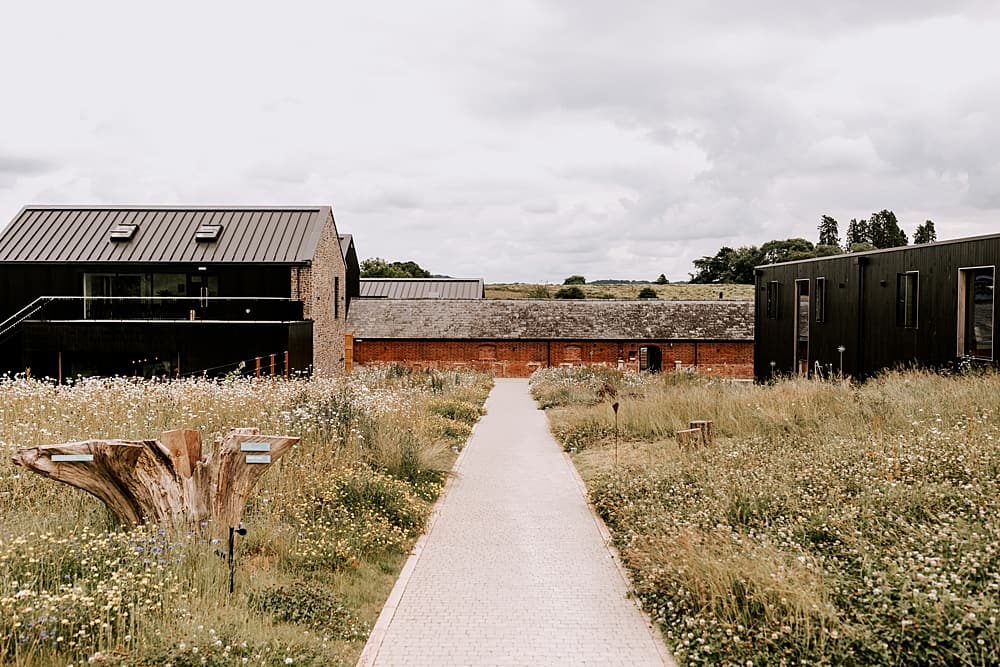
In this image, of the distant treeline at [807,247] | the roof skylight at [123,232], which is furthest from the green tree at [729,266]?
the roof skylight at [123,232]

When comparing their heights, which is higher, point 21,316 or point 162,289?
point 162,289

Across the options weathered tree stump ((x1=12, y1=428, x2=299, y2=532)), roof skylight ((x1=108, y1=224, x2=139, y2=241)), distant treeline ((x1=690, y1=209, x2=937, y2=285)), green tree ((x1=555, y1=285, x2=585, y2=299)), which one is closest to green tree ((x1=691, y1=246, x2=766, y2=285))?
distant treeline ((x1=690, y1=209, x2=937, y2=285))

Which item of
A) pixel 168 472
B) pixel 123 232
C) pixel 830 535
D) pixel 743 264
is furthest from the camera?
pixel 743 264

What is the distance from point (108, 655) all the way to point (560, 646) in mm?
3208

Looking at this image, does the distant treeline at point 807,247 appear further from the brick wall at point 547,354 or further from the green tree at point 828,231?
the brick wall at point 547,354

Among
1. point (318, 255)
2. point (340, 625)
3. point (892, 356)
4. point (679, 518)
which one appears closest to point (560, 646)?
point (340, 625)

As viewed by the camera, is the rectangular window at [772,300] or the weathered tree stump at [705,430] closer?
the weathered tree stump at [705,430]

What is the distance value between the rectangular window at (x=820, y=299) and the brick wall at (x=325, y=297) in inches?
662

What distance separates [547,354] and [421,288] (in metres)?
14.7

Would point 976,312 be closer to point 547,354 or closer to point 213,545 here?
point 213,545

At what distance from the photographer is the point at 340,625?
20.0ft

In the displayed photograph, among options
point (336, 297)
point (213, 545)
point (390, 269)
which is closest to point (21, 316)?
point (336, 297)

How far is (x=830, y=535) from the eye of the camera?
659cm

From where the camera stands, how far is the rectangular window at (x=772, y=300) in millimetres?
29031
